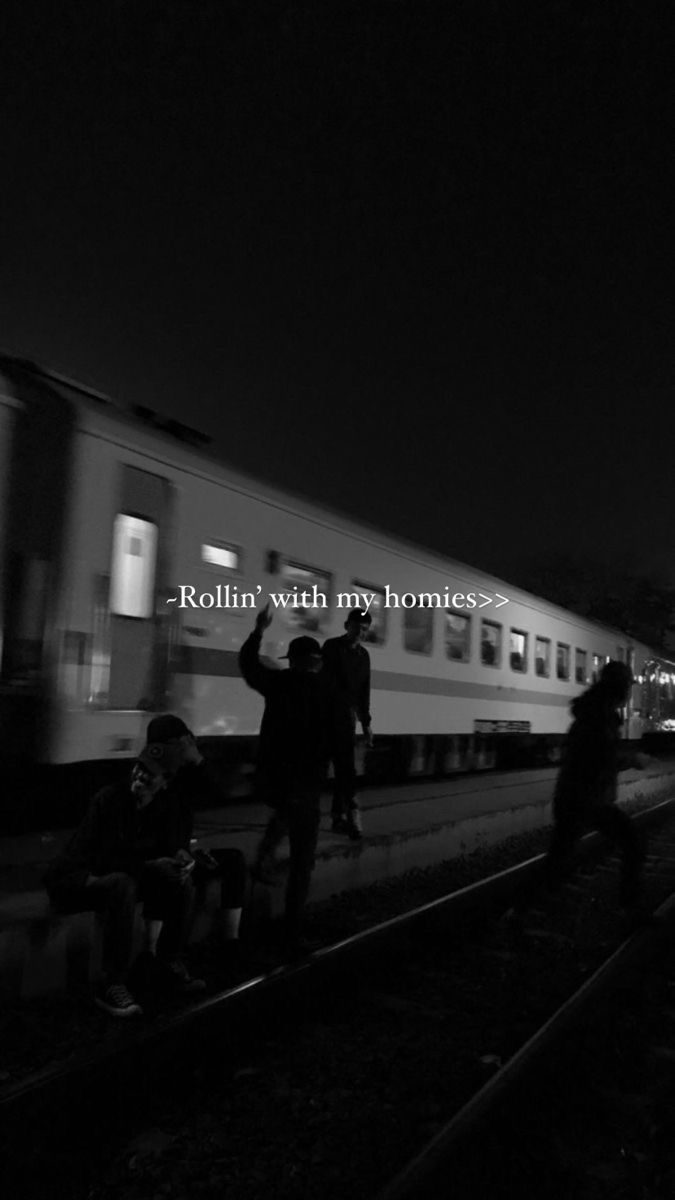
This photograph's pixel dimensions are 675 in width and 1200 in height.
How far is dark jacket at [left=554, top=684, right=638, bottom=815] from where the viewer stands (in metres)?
6.62

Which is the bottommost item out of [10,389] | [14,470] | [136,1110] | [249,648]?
[136,1110]

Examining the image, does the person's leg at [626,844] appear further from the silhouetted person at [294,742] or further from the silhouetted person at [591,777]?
the silhouetted person at [294,742]

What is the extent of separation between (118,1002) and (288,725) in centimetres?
178

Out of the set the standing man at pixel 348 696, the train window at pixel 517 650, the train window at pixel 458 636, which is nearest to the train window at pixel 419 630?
the train window at pixel 458 636

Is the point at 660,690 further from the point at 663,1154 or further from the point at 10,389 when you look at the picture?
the point at 663,1154

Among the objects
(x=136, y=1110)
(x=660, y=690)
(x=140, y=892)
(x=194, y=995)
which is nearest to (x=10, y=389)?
(x=140, y=892)

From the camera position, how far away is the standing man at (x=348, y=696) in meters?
7.11

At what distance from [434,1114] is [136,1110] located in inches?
43.7

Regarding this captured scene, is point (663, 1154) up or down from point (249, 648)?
down

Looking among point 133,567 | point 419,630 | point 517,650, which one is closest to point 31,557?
point 133,567

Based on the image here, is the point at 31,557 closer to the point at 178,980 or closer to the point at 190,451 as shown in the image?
the point at 190,451

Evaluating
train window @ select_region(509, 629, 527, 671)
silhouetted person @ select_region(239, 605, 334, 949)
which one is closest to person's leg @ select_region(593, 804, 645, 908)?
silhouetted person @ select_region(239, 605, 334, 949)

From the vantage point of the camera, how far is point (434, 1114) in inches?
153

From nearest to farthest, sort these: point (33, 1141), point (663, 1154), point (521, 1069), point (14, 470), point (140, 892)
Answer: point (33, 1141)
point (663, 1154)
point (521, 1069)
point (140, 892)
point (14, 470)
